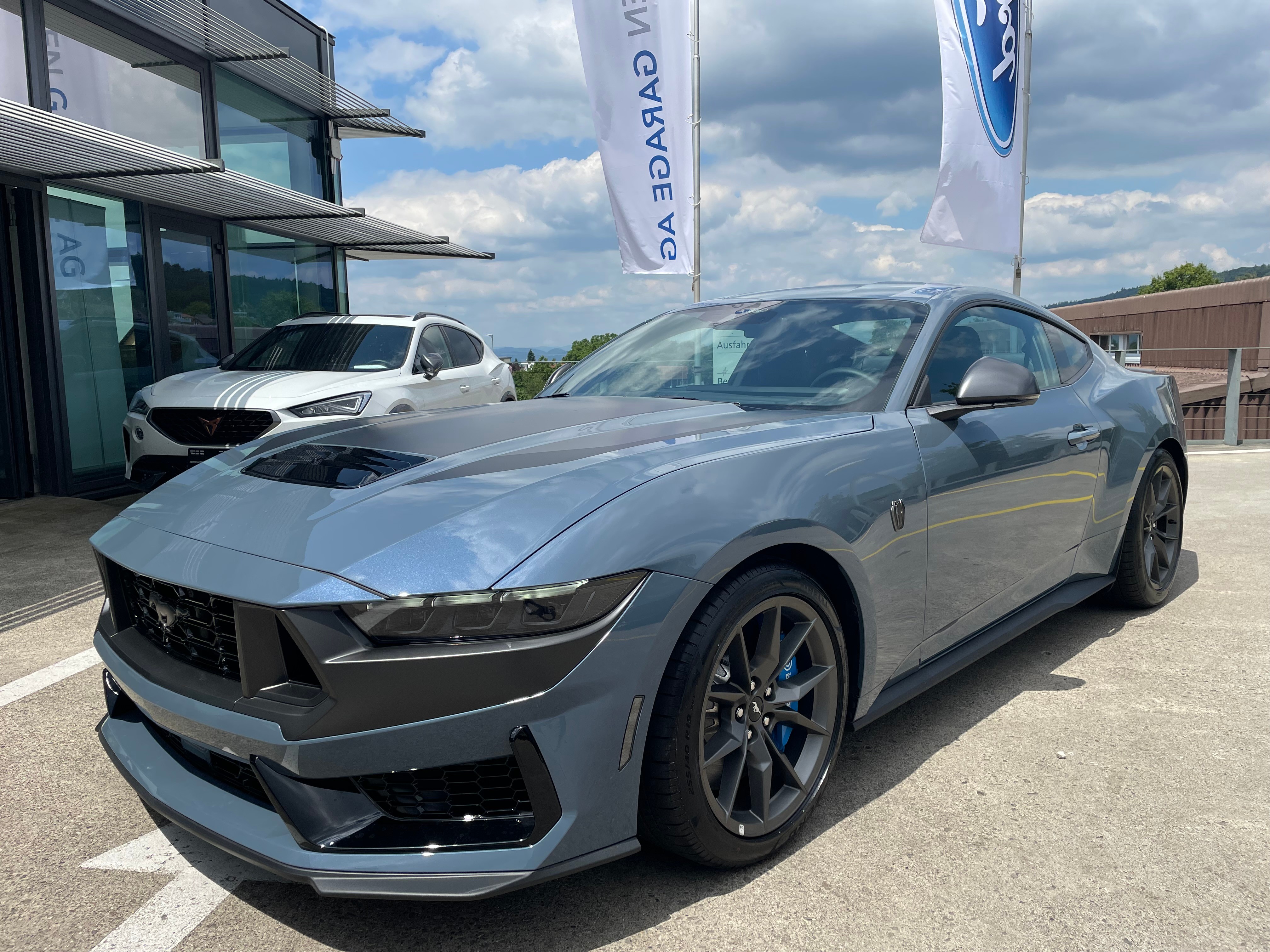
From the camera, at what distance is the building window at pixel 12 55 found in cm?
754

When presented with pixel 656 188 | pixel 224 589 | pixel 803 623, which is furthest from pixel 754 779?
pixel 656 188

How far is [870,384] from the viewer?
2.87 meters

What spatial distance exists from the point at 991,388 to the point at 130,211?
8792mm

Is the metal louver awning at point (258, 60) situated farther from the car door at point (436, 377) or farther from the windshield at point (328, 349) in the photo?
the car door at point (436, 377)

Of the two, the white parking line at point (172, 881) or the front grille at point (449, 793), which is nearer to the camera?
the front grille at point (449, 793)

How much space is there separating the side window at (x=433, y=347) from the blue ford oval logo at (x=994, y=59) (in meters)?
6.56

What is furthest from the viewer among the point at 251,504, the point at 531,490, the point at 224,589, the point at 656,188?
the point at 656,188

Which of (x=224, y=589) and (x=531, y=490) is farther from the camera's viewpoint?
(x=531, y=490)

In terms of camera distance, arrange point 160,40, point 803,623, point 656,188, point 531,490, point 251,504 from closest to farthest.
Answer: point 531,490, point 251,504, point 803,623, point 160,40, point 656,188

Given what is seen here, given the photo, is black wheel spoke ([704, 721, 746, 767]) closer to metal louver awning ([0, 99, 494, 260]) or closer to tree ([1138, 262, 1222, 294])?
metal louver awning ([0, 99, 494, 260])

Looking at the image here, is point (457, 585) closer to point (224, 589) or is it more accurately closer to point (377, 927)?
point (224, 589)

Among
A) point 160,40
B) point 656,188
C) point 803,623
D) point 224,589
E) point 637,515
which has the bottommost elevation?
point 803,623

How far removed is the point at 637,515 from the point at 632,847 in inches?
26.4

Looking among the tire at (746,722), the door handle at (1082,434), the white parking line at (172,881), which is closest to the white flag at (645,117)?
the door handle at (1082,434)
